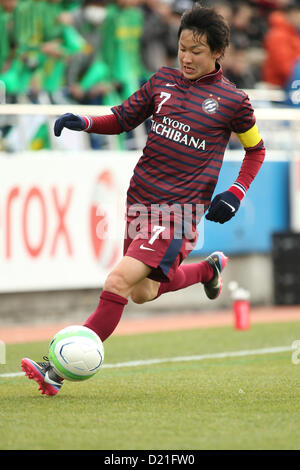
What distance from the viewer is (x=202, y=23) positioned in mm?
5656

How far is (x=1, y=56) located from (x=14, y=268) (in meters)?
2.49

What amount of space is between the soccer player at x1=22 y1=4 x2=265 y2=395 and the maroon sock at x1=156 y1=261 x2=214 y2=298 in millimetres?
732

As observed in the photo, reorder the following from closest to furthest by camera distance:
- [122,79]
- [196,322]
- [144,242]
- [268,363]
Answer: [144,242] → [268,363] → [196,322] → [122,79]

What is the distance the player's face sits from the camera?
223 inches

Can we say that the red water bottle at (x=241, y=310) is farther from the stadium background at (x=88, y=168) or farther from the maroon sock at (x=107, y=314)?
the maroon sock at (x=107, y=314)

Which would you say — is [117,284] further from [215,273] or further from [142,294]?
[215,273]

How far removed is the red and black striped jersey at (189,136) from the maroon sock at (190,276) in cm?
86

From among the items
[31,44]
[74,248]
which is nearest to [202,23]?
[74,248]

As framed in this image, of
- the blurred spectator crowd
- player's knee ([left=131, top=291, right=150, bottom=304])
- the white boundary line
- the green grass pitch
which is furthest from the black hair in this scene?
the blurred spectator crowd

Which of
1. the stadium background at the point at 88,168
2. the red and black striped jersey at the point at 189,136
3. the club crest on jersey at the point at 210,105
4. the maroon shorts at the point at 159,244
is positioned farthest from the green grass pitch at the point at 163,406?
the stadium background at the point at 88,168

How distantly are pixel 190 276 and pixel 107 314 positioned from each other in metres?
1.35

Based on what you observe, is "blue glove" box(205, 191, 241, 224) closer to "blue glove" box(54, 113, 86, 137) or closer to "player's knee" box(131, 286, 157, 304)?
"player's knee" box(131, 286, 157, 304)

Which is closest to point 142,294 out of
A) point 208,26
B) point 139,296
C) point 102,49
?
point 139,296

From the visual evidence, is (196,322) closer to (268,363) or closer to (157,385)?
(268,363)
